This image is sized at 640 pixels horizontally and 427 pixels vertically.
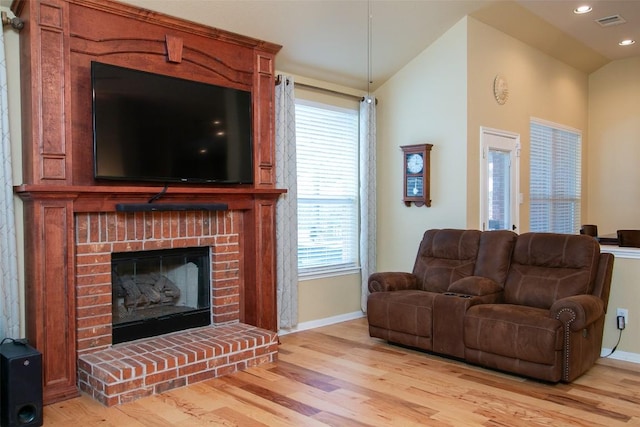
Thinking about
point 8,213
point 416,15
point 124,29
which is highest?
point 416,15

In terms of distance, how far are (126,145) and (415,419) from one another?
8.31 ft

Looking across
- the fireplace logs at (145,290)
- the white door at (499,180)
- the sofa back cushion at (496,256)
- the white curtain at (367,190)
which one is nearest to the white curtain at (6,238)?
the fireplace logs at (145,290)

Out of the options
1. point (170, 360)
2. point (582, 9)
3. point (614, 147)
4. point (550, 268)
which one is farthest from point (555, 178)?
point (170, 360)

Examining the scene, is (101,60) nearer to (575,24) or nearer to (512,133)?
(512,133)

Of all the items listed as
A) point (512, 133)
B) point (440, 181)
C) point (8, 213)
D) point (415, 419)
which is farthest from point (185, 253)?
point (512, 133)

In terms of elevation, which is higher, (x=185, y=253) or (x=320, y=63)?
(x=320, y=63)

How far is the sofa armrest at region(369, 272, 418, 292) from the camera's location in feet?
14.8

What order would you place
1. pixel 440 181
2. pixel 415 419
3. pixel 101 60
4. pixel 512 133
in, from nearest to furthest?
pixel 415 419 → pixel 101 60 → pixel 440 181 → pixel 512 133

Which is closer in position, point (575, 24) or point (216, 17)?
point (216, 17)

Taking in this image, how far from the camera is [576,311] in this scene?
336cm

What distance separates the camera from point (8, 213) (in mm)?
3193

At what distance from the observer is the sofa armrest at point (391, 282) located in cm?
452

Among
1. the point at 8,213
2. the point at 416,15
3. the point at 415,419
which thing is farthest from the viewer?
the point at 416,15

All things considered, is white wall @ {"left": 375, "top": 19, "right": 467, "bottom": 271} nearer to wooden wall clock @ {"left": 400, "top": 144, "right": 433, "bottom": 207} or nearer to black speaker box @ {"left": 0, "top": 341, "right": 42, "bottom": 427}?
wooden wall clock @ {"left": 400, "top": 144, "right": 433, "bottom": 207}
